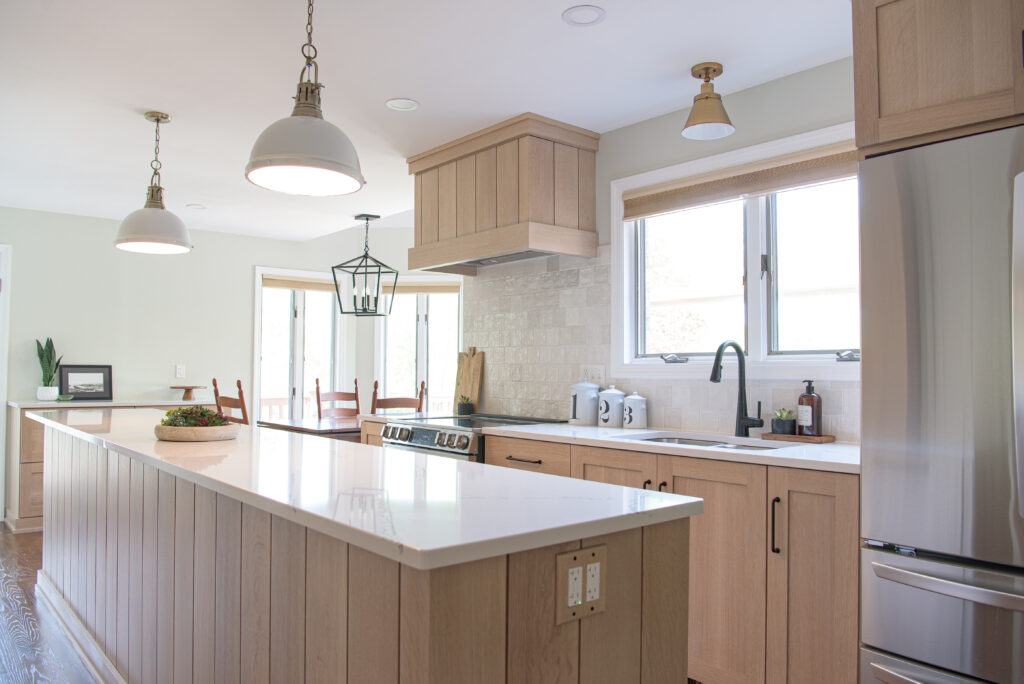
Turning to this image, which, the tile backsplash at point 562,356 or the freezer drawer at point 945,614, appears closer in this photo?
the freezer drawer at point 945,614

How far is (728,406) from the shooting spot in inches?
121

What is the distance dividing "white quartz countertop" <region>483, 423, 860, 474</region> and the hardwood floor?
74.5 inches

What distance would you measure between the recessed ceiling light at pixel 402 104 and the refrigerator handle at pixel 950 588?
261 cm

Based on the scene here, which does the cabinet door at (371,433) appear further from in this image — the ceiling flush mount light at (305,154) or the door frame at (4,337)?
the door frame at (4,337)

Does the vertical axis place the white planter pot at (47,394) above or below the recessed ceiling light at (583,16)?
below

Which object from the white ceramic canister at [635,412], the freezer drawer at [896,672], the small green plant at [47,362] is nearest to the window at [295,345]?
the small green plant at [47,362]

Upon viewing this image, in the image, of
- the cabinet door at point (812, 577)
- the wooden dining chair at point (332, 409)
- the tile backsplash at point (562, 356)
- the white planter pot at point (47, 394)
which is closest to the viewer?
the cabinet door at point (812, 577)

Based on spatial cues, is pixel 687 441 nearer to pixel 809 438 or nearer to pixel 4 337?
pixel 809 438

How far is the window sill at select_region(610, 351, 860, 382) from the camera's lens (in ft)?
8.95

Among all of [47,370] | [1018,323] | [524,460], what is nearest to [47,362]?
[47,370]

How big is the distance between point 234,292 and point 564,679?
5853mm

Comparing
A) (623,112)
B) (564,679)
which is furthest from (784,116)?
(564,679)

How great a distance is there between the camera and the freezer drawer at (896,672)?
1.81 meters

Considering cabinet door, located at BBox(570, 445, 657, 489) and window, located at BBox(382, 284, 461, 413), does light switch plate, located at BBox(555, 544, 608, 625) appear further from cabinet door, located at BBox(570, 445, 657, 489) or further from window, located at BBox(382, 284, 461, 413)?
window, located at BBox(382, 284, 461, 413)
